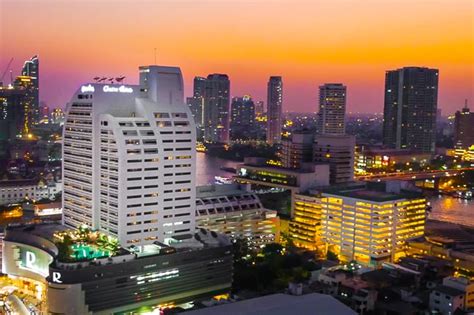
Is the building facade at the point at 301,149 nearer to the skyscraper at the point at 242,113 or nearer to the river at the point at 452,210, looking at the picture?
the river at the point at 452,210

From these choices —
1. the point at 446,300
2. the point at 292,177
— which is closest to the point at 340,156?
the point at 292,177

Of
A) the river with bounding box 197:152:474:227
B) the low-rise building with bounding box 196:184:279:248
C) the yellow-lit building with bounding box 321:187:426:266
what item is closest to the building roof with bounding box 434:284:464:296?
the yellow-lit building with bounding box 321:187:426:266

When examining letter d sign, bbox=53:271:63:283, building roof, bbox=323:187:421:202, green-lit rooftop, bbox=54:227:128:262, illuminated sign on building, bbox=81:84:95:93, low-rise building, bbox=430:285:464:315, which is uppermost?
illuminated sign on building, bbox=81:84:95:93

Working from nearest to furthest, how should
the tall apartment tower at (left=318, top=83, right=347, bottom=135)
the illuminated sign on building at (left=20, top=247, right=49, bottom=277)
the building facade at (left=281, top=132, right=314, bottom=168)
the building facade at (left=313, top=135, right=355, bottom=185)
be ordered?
the illuminated sign on building at (left=20, top=247, right=49, bottom=277) < the building facade at (left=313, top=135, right=355, bottom=185) < the building facade at (left=281, top=132, right=314, bottom=168) < the tall apartment tower at (left=318, top=83, right=347, bottom=135)

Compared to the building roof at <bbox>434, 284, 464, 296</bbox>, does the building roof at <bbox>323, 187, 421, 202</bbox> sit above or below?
above

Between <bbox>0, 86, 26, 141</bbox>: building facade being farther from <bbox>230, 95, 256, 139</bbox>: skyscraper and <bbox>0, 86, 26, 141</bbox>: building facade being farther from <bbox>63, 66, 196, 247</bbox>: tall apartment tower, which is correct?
<bbox>63, 66, 196, 247</bbox>: tall apartment tower
